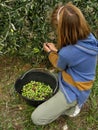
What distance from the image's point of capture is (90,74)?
2766 millimetres

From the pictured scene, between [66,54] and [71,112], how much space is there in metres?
0.70

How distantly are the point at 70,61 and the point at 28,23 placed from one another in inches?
29.4

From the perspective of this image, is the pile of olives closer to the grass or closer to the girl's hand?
the grass

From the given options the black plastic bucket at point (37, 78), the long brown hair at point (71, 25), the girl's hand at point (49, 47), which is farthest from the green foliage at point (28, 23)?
the long brown hair at point (71, 25)

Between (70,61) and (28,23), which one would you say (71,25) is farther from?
(28,23)

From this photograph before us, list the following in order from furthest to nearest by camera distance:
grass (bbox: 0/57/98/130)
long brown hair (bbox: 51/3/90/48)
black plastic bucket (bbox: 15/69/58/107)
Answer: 1. black plastic bucket (bbox: 15/69/58/107)
2. grass (bbox: 0/57/98/130)
3. long brown hair (bbox: 51/3/90/48)

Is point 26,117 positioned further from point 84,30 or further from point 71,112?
point 84,30

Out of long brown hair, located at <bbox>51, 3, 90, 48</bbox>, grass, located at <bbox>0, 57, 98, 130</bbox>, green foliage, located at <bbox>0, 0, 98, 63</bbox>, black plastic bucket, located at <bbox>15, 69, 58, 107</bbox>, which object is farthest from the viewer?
black plastic bucket, located at <bbox>15, 69, 58, 107</bbox>

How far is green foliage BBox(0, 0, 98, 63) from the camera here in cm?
292

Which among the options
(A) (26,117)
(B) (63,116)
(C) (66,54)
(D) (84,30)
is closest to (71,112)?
(B) (63,116)

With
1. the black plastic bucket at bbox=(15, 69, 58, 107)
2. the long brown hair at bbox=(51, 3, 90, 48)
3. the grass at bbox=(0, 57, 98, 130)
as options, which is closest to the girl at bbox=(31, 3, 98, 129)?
the long brown hair at bbox=(51, 3, 90, 48)

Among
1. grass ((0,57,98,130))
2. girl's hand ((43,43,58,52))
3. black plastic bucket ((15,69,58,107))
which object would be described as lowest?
grass ((0,57,98,130))

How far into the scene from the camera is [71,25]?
8.02ft

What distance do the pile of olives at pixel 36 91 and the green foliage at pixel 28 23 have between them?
324 millimetres
